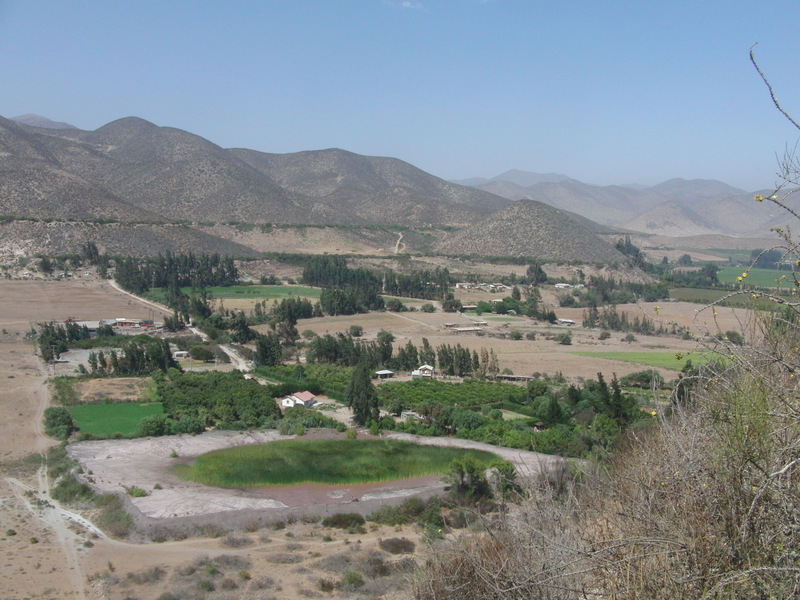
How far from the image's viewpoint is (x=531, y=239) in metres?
125

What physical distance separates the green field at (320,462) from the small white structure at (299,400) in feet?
21.9

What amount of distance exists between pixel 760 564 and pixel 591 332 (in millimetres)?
62382

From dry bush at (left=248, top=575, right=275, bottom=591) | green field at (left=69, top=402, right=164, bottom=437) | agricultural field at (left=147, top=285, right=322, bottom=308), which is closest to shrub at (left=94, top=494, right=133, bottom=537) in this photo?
dry bush at (left=248, top=575, right=275, bottom=591)

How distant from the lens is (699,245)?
19512 centimetres

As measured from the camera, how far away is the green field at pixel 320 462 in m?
27.0

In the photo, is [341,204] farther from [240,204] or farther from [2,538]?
[2,538]

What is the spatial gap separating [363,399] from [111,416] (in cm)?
1269

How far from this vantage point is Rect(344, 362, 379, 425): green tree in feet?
115

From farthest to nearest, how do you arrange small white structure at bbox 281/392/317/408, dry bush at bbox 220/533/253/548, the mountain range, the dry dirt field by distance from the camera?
the mountain range < small white structure at bbox 281/392/317/408 < dry bush at bbox 220/533/253/548 < the dry dirt field

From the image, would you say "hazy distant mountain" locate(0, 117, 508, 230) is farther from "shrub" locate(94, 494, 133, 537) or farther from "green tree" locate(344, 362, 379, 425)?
"shrub" locate(94, 494, 133, 537)

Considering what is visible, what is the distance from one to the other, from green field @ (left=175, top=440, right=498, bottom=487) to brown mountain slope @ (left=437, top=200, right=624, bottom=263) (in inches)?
3474

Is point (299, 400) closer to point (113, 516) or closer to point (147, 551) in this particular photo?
point (113, 516)

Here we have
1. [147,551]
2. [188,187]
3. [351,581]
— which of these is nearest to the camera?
[351,581]

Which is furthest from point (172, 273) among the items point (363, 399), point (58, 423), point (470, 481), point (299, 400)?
point (470, 481)
